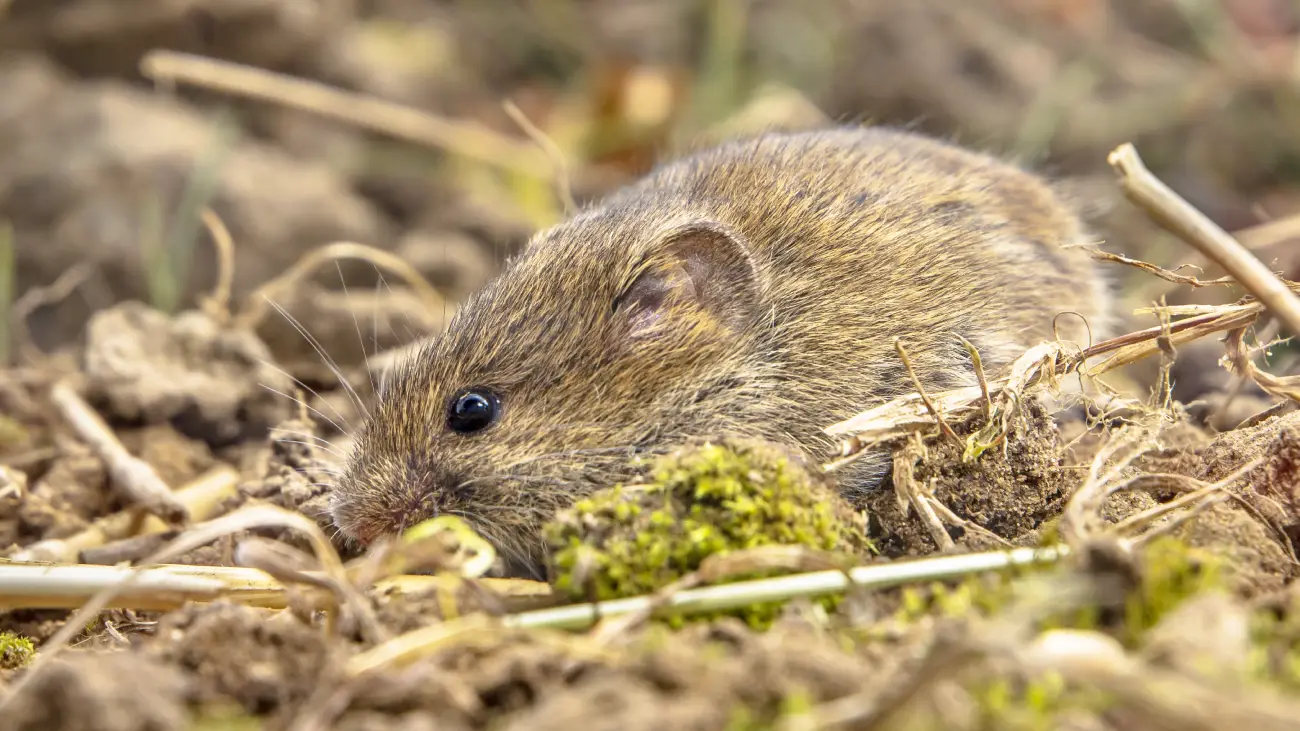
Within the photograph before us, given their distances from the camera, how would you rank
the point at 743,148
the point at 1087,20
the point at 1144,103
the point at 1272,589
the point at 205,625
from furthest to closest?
Result: 1. the point at 1087,20
2. the point at 1144,103
3. the point at 743,148
4. the point at 1272,589
5. the point at 205,625

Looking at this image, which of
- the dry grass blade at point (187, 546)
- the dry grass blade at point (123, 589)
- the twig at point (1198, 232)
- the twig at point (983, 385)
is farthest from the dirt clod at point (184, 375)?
the twig at point (1198, 232)

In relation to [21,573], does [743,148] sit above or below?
above

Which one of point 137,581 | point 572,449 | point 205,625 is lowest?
point 205,625

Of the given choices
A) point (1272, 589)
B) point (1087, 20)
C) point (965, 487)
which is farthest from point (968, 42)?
point (1272, 589)

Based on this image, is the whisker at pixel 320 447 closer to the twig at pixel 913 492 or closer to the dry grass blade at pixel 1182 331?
the twig at pixel 913 492

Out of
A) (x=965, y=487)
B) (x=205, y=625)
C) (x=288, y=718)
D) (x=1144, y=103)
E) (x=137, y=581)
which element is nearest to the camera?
(x=288, y=718)

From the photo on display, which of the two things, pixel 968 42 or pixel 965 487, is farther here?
pixel 968 42

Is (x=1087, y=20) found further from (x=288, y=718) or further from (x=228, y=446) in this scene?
(x=288, y=718)

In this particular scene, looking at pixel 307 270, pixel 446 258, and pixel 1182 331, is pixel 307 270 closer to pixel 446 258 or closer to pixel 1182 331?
pixel 446 258
